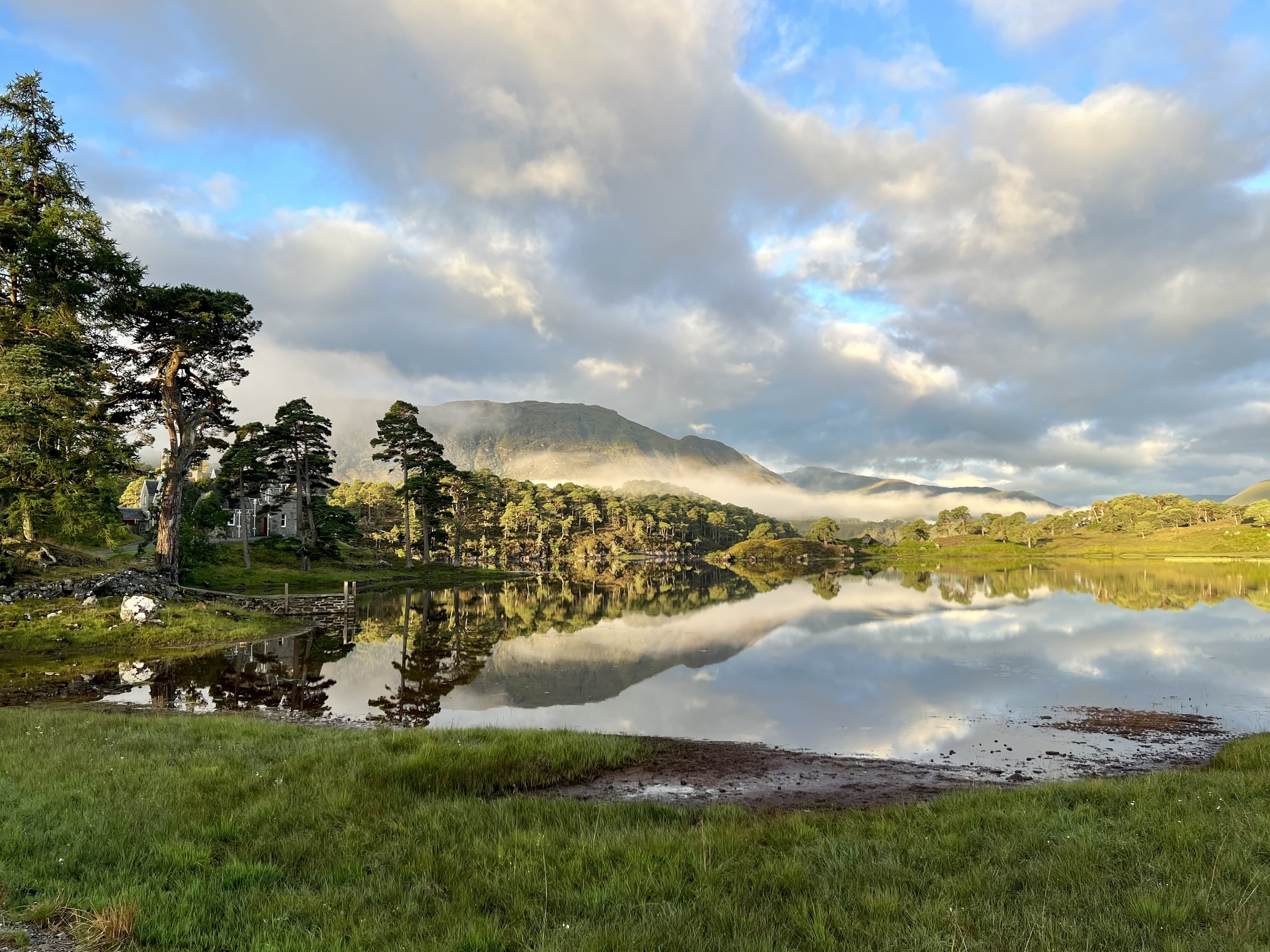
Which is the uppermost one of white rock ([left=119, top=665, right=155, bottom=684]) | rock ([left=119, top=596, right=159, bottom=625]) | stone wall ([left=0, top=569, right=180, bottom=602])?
stone wall ([left=0, top=569, right=180, bottom=602])

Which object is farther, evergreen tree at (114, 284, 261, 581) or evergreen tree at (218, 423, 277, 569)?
evergreen tree at (218, 423, 277, 569)

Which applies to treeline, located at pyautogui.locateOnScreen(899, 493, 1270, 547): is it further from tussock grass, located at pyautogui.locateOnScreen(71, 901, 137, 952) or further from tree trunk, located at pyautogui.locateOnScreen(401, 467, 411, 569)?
tussock grass, located at pyautogui.locateOnScreen(71, 901, 137, 952)

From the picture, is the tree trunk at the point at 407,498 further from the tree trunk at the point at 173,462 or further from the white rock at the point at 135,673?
the white rock at the point at 135,673

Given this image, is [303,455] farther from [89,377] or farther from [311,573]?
[89,377]

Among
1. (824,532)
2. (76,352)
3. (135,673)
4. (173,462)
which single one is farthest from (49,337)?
(824,532)

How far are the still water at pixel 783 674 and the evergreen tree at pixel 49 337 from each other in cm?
857

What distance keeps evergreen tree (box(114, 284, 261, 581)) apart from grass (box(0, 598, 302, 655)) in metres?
5.38

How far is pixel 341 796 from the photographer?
9.16m

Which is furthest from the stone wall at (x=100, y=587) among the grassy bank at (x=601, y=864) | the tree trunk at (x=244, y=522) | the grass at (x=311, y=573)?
the grassy bank at (x=601, y=864)

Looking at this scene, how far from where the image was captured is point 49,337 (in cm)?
2545

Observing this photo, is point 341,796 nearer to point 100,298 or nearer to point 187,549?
point 100,298

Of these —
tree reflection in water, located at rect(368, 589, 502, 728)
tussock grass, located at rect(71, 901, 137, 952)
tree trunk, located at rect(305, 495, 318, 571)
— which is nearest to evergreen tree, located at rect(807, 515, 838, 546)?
tree trunk, located at rect(305, 495, 318, 571)

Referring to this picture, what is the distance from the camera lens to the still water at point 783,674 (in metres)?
18.4

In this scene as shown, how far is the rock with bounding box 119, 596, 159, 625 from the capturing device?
89.3 feet
